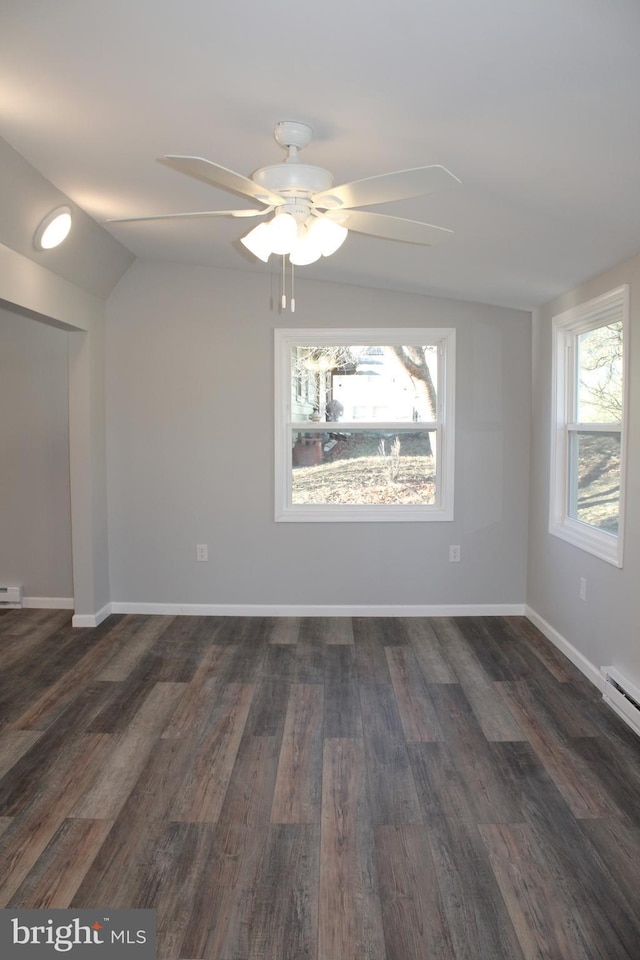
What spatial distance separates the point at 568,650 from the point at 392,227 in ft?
9.17

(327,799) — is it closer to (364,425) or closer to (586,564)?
(586,564)

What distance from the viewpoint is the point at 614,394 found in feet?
11.7

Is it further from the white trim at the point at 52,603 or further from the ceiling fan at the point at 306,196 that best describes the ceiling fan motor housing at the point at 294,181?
the white trim at the point at 52,603

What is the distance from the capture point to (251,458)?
4727 mm

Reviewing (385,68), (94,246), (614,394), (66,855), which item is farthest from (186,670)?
(385,68)

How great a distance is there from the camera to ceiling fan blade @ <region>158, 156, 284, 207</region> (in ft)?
5.75

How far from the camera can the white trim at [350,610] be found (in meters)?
4.79

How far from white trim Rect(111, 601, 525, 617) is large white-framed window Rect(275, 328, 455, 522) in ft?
2.07

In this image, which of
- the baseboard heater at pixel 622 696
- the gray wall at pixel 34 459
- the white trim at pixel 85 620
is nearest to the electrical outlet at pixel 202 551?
the white trim at pixel 85 620

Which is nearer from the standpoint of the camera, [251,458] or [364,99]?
[364,99]

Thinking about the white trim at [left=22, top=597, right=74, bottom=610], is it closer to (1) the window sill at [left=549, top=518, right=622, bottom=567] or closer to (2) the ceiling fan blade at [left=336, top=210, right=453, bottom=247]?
(1) the window sill at [left=549, top=518, right=622, bottom=567]

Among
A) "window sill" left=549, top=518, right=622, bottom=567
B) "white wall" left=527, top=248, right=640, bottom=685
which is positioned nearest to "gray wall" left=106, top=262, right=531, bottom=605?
"white wall" left=527, top=248, right=640, bottom=685

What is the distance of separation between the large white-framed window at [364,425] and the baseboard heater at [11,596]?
204cm

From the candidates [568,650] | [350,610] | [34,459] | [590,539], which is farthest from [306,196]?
[34,459]
